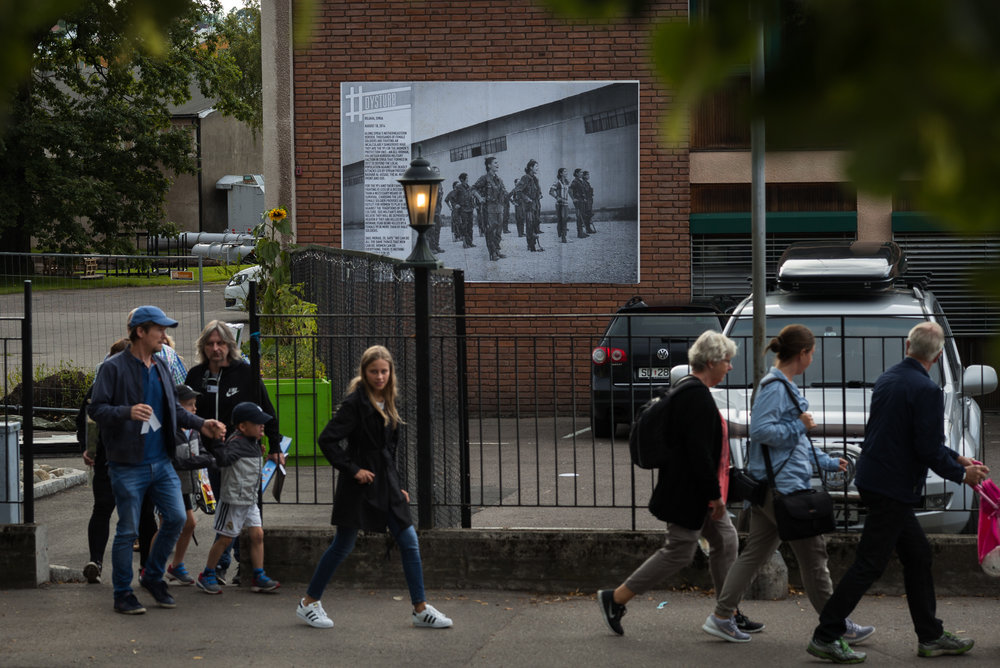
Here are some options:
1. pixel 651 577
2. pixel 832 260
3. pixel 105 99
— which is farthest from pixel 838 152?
pixel 105 99

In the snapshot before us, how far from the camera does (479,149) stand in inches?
653

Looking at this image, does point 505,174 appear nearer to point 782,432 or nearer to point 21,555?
point 21,555

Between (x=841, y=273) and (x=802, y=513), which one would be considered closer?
(x=802, y=513)

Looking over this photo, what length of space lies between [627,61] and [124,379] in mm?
10492

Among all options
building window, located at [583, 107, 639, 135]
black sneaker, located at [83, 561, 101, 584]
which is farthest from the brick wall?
black sneaker, located at [83, 561, 101, 584]

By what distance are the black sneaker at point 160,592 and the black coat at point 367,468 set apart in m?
1.18

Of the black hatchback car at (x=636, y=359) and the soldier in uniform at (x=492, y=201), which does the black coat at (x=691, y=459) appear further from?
the soldier in uniform at (x=492, y=201)

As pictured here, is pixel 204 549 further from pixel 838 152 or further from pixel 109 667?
pixel 838 152

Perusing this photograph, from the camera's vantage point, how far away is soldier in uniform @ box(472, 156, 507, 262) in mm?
16531

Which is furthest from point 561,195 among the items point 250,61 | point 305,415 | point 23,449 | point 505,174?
point 250,61

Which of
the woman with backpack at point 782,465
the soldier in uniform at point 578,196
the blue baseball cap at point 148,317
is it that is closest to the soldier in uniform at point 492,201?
the soldier in uniform at point 578,196

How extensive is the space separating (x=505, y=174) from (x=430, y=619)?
10270 millimetres

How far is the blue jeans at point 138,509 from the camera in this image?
714 cm

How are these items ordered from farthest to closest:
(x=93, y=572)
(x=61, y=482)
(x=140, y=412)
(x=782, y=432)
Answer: (x=61, y=482) → (x=93, y=572) → (x=140, y=412) → (x=782, y=432)
